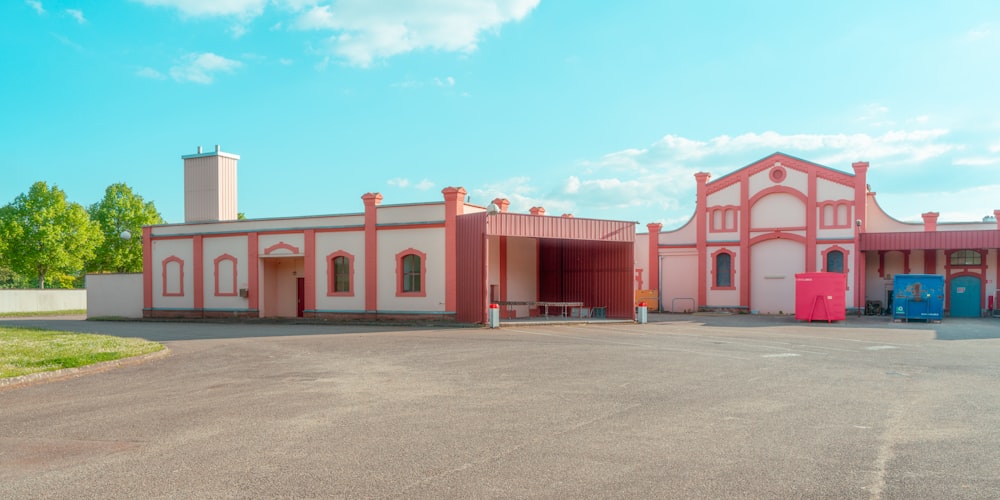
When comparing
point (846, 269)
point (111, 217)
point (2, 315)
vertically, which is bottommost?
point (2, 315)

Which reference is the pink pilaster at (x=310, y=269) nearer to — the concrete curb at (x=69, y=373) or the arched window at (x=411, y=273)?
the arched window at (x=411, y=273)

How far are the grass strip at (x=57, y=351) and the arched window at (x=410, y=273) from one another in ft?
37.8

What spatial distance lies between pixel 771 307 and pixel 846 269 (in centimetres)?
407

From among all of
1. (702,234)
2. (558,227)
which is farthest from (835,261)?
(558,227)

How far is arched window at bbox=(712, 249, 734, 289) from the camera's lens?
4031 cm

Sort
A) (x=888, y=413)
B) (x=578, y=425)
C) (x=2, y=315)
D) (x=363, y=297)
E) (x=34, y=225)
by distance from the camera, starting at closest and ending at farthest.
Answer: (x=578, y=425) < (x=888, y=413) < (x=363, y=297) < (x=2, y=315) < (x=34, y=225)

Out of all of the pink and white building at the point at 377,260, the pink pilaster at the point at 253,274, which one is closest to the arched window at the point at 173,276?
the pink and white building at the point at 377,260

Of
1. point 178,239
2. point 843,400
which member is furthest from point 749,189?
point 843,400

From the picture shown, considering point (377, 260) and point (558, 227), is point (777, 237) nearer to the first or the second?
point (558, 227)

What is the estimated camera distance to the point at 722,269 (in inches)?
1603

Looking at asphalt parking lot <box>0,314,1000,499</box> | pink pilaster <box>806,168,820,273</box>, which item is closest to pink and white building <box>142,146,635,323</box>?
pink pilaster <box>806,168,820,273</box>

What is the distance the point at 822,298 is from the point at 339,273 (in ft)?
66.6

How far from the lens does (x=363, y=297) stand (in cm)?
2998

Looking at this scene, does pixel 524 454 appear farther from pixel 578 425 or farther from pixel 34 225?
pixel 34 225
